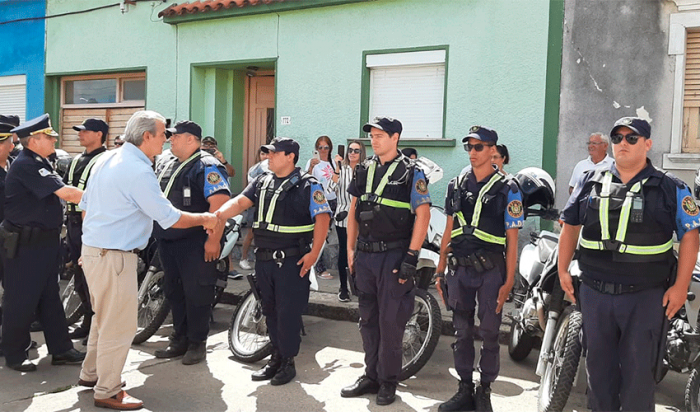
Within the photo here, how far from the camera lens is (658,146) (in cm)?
809

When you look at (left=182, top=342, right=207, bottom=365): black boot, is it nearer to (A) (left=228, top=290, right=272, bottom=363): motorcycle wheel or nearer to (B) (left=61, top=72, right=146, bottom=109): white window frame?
(A) (left=228, top=290, right=272, bottom=363): motorcycle wheel

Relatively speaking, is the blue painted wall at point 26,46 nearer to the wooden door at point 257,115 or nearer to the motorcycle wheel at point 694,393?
the wooden door at point 257,115

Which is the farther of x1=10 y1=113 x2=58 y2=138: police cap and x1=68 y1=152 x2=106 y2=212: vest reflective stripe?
x1=68 y1=152 x2=106 y2=212: vest reflective stripe

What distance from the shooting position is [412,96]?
9.71 metres

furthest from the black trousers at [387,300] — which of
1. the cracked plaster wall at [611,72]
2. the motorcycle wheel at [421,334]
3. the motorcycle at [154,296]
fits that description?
the cracked plaster wall at [611,72]

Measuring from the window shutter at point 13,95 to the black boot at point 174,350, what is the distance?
9712mm

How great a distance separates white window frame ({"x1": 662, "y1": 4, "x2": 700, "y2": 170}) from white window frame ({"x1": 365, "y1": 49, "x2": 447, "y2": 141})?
2803 millimetres

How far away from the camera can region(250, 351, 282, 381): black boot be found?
208 inches

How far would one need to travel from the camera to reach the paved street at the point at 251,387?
472cm

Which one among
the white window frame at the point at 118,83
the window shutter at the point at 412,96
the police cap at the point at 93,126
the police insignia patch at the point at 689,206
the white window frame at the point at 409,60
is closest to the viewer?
the police insignia patch at the point at 689,206

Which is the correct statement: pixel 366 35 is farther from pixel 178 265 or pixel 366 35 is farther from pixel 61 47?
pixel 61 47

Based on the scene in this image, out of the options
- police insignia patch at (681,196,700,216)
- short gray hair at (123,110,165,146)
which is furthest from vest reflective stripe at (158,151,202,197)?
police insignia patch at (681,196,700,216)

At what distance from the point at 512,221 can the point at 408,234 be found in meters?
0.74

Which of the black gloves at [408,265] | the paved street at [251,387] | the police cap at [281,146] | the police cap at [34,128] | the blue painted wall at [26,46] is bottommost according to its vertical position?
the paved street at [251,387]
